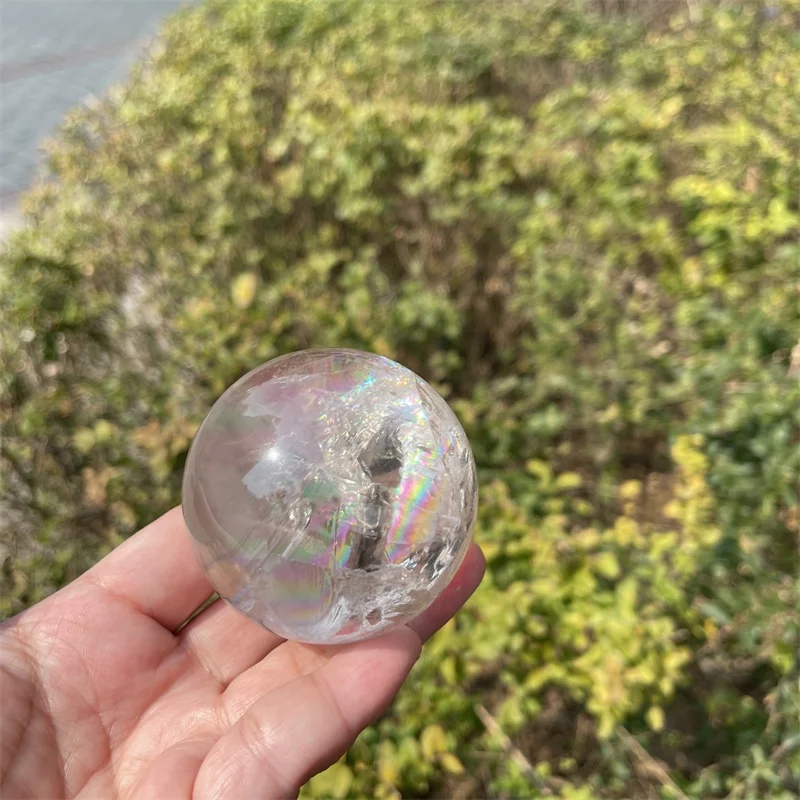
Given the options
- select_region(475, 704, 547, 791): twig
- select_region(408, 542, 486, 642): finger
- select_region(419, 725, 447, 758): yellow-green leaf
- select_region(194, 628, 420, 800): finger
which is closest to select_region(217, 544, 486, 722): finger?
select_region(408, 542, 486, 642): finger

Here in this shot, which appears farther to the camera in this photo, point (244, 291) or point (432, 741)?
point (244, 291)

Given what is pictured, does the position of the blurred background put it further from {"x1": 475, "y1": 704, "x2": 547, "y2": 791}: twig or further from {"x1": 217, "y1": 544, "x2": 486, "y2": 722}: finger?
{"x1": 217, "y1": 544, "x2": 486, "y2": 722}: finger

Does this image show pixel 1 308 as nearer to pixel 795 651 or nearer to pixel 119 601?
pixel 119 601

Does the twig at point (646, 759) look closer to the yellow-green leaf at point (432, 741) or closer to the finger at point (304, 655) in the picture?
the yellow-green leaf at point (432, 741)

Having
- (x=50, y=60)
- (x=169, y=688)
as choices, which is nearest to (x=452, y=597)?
(x=169, y=688)

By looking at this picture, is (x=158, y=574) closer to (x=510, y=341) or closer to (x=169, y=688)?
(x=169, y=688)

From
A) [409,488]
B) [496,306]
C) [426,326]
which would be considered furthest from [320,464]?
[496,306]
